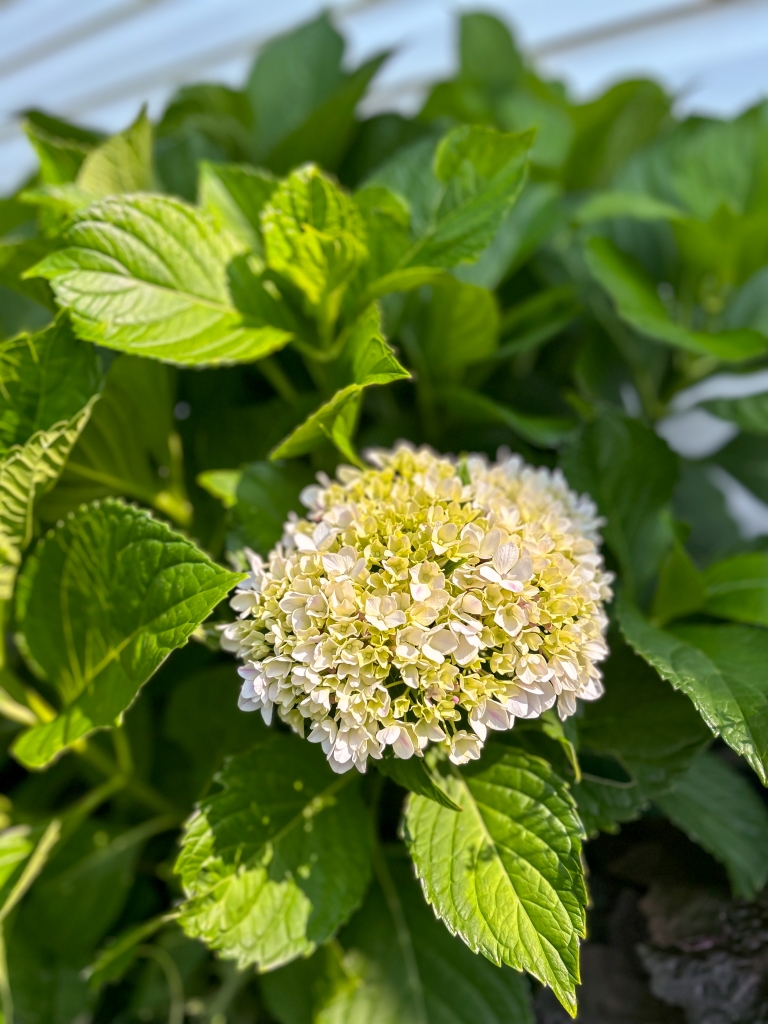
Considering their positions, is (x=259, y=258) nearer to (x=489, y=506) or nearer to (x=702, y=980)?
(x=489, y=506)

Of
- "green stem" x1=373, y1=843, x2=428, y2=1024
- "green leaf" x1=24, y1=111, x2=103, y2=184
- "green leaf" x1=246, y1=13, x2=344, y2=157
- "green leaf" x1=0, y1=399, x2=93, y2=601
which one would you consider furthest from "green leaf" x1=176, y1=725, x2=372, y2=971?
"green leaf" x1=246, y1=13, x2=344, y2=157

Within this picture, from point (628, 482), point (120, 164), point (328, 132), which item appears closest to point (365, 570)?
point (628, 482)

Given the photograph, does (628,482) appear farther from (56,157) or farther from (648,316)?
(56,157)

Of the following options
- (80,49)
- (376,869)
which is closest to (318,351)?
(376,869)

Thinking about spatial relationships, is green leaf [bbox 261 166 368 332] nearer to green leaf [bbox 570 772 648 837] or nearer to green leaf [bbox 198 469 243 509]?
green leaf [bbox 198 469 243 509]

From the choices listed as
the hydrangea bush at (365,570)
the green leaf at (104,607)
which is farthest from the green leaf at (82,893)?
the green leaf at (104,607)

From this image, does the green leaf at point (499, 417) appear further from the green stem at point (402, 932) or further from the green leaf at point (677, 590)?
the green stem at point (402, 932)
